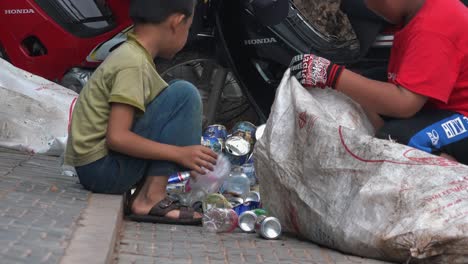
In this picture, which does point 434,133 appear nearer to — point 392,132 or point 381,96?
point 392,132

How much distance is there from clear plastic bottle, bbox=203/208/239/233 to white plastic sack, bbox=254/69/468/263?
0.16 meters

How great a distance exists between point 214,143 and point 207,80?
123cm

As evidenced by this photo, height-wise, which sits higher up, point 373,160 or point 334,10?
point 373,160

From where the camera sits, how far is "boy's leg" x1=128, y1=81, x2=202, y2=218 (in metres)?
3.99

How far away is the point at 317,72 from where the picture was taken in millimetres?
3977

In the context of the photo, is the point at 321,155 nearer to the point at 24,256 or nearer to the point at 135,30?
the point at 135,30

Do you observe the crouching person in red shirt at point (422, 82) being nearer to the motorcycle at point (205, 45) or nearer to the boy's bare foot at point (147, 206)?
the boy's bare foot at point (147, 206)

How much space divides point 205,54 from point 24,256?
3.75m

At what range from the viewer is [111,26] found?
6.43 m

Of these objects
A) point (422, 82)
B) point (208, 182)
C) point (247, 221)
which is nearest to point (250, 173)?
point (208, 182)

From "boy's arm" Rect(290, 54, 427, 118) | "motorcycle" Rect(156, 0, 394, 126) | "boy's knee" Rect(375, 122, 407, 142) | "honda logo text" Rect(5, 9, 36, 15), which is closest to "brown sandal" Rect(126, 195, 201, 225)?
"boy's arm" Rect(290, 54, 427, 118)

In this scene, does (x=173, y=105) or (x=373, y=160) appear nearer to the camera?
(x=373, y=160)

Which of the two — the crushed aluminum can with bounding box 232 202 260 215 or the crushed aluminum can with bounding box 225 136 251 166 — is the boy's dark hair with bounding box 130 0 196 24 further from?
the crushed aluminum can with bounding box 225 136 251 166

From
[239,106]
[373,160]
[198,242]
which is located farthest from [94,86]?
[239,106]
